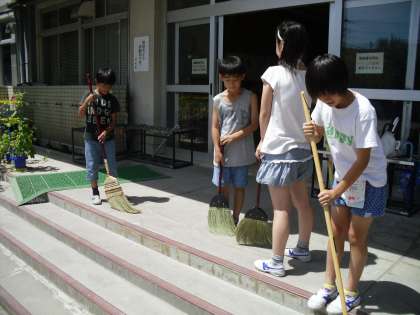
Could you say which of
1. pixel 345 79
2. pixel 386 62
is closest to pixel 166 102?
pixel 386 62

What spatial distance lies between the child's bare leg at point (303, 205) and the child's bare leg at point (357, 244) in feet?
1.87

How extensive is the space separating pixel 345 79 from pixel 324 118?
0.28 m

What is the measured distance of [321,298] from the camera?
7.95 feet

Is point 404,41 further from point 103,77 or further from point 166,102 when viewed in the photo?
point 166,102

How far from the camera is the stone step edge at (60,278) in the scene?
3.02 metres

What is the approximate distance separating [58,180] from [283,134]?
3904mm

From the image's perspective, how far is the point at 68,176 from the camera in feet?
19.6

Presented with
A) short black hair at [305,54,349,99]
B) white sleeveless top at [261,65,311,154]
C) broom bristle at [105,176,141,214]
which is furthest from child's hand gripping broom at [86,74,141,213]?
short black hair at [305,54,349,99]

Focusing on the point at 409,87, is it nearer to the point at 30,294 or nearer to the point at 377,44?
the point at 377,44

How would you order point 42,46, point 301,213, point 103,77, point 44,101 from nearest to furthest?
point 301,213 → point 103,77 → point 44,101 → point 42,46

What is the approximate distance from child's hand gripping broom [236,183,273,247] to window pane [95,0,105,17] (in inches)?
249

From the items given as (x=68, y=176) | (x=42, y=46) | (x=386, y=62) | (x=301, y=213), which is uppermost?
(x=42, y=46)

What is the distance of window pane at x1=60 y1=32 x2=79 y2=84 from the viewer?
9.29 meters

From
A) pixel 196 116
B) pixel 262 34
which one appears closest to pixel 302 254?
pixel 196 116
